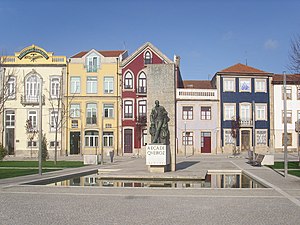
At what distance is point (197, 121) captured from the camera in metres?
48.9

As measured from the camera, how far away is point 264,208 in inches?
394

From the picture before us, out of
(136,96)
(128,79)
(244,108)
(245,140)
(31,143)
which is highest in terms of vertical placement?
(128,79)

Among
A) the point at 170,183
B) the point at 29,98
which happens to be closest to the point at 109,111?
the point at 29,98

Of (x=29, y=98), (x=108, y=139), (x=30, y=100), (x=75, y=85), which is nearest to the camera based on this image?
(x=108, y=139)

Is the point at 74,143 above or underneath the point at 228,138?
underneath

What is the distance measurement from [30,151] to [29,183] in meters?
34.3

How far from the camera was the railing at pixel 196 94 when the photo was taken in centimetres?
4919

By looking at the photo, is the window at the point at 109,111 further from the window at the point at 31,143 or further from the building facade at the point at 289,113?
the building facade at the point at 289,113

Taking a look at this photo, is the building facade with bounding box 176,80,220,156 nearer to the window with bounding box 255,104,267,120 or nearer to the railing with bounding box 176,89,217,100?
the railing with bounding box 176,89,217,100

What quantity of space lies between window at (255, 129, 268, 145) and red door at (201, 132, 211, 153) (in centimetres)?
603

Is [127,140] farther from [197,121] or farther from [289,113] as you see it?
[289,113]

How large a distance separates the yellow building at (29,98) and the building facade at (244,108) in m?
19.9

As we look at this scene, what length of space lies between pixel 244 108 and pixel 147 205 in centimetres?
4109

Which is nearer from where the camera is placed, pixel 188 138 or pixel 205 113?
pixel 188 138
